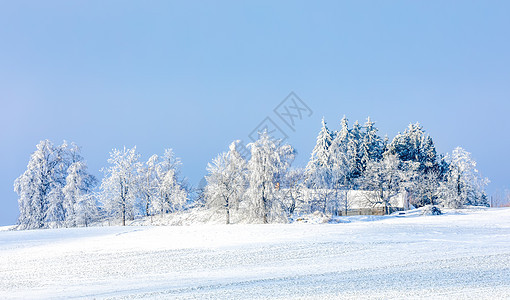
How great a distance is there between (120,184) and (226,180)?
11.9m

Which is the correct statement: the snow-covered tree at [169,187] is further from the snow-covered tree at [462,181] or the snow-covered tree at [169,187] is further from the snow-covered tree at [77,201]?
the snow-covered tree at [462,181]

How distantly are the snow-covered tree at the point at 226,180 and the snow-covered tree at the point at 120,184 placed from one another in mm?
8516

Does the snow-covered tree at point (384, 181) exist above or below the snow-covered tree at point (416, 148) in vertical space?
below

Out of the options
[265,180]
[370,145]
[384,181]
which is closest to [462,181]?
[384,181]

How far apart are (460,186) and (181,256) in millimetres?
53767

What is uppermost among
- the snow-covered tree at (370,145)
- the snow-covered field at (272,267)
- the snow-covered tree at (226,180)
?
the snow-covered tree at (370,145)

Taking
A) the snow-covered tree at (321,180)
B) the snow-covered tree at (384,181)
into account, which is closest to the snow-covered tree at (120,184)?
the snow-covered tree at (321,180)

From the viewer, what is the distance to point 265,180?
38938 mm

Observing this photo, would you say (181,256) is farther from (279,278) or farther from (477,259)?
(477,259)

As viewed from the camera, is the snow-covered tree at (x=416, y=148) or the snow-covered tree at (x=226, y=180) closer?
the snow-covered tree at (x=226, y=180)

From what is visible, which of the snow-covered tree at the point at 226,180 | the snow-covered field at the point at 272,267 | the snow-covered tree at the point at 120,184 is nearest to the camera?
the snow-covered field at the point at 272,267

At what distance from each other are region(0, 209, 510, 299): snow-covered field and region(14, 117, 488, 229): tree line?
19.0 metres

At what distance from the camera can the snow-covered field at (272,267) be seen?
32.3 feet

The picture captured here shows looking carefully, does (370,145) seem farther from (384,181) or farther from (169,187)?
(169,187)
